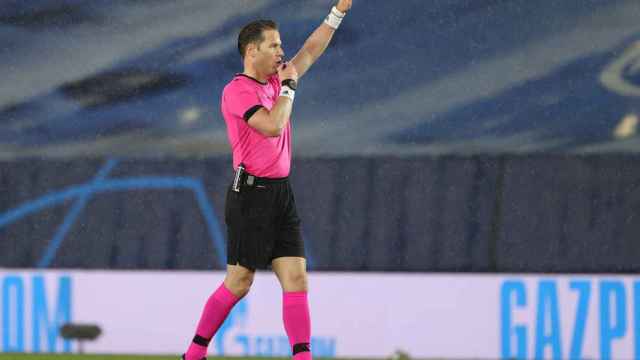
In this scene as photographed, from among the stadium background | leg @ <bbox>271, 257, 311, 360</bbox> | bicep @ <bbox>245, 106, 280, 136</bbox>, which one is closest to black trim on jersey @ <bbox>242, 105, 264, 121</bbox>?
A: bicep @ <bbox>245, 106, 280, 136</bbox>

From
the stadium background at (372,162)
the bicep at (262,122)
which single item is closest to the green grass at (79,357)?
the stadium background at (372,162)

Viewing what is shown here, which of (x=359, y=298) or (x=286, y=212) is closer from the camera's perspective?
(x=286, y=212)

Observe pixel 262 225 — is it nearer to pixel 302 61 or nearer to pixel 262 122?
pixel 262 122

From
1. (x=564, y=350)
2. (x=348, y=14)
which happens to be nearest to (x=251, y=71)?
(x=348, y=14)

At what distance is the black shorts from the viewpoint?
5465 mm

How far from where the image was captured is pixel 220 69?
7.65 metres

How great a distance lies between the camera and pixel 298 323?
5402mm

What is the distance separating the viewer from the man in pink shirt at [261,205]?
5418 millimetres

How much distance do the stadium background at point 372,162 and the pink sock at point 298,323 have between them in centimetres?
205

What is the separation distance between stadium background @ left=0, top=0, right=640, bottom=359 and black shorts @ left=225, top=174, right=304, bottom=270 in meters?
2.01

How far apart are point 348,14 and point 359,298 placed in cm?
156

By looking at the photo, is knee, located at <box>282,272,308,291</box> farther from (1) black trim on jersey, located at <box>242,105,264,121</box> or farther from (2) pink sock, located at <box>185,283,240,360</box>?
(1) black trim on jersey, located at <box>242,105,264,121</box>

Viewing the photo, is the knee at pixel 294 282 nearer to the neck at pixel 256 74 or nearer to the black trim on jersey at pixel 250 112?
the black trim on jersey at pixel 250 112

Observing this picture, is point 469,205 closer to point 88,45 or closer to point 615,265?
point 615,265
